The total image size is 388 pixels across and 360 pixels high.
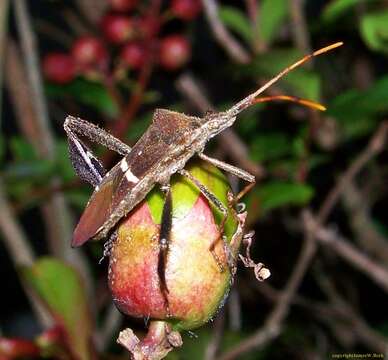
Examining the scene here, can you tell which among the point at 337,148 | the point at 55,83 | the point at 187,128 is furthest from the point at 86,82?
the point at 187,128

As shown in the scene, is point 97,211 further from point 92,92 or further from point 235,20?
point 92,92

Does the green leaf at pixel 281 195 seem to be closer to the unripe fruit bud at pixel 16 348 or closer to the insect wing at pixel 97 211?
the unripe fruit bud at pixel 16 348

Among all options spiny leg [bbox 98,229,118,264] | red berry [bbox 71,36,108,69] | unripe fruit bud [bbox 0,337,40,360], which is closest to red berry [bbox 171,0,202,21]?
red berry [bbox 71,36,108,69]

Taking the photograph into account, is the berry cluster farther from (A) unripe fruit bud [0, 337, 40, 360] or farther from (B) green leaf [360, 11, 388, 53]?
(A) unripe fruit bud [0, 337, 40, 360]

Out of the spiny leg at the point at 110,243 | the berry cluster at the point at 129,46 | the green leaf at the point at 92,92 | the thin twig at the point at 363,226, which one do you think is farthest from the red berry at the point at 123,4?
the spiny leg at the point at 110,243

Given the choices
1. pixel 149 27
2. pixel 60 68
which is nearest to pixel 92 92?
pixel 60 68

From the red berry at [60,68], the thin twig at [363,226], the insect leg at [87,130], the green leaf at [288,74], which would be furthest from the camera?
the thin twig at [363,226]
